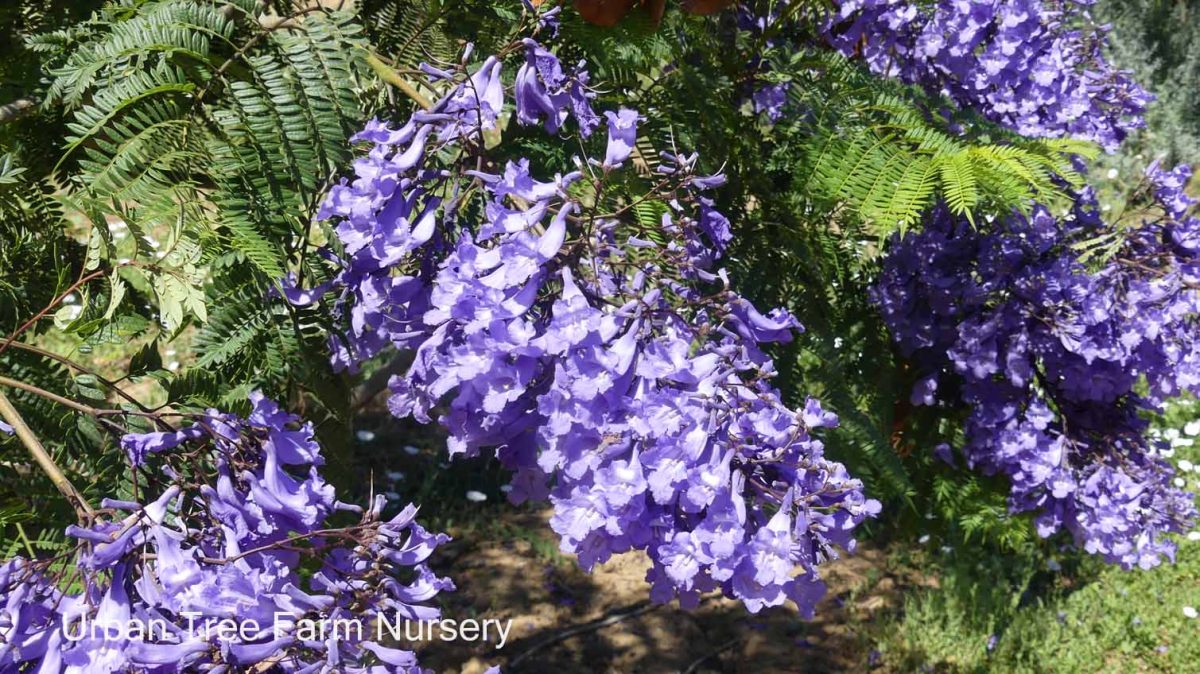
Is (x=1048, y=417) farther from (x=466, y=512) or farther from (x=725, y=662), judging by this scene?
(x=466, y=512)

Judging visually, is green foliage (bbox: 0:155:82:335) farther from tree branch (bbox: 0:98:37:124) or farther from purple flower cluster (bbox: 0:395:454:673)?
purple flower cluster (bbox: 0:395:454:673)

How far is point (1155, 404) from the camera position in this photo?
2865 millimetres

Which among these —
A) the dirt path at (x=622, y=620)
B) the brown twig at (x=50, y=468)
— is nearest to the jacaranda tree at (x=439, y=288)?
the brown twig at (x=50, y=468)

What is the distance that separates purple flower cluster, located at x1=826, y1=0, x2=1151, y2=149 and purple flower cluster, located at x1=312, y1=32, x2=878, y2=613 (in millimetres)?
1515

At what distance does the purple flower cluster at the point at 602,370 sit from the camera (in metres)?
1.16

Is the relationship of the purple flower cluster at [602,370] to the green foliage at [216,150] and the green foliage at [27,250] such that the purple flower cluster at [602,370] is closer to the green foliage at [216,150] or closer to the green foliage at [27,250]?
the green foliage at [216,150]

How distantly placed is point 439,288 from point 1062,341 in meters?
1.81

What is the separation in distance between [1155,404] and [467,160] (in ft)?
7.57

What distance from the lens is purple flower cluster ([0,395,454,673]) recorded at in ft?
3.38

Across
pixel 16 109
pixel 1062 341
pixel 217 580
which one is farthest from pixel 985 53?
pixel 217 580

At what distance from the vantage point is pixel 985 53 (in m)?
2.65

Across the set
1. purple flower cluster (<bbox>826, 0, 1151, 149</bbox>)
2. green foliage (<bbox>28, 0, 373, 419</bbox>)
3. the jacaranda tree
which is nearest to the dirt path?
the jacaranda tree

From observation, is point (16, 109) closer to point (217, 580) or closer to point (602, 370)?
point (217, 580)

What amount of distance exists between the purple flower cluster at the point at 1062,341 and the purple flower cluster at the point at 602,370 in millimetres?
1442
